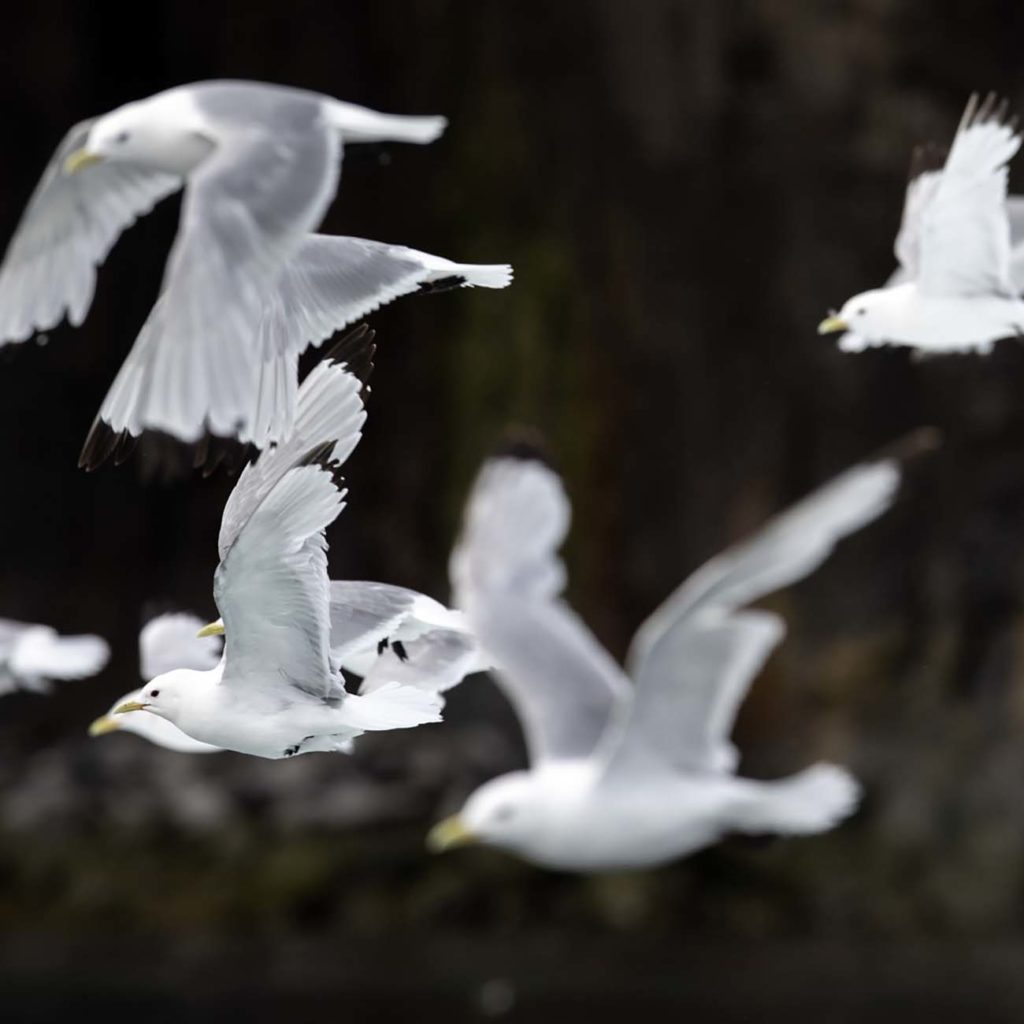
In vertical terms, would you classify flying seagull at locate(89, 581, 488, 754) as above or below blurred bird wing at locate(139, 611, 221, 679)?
below

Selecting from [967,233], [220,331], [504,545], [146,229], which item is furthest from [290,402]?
[146,229]

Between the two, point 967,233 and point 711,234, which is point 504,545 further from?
point 711,234

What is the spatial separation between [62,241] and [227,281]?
544 millimetres

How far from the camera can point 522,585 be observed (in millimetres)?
4184

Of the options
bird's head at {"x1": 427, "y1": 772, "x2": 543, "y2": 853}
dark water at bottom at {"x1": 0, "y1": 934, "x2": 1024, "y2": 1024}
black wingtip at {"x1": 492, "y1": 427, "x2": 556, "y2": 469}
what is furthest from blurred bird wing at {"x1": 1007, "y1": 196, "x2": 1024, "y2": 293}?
dark water at bottom at {"x1": 0, "y1": 934, "x2": 1024, "y2": 1024}

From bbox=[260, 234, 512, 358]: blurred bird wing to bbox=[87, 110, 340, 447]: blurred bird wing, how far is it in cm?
6

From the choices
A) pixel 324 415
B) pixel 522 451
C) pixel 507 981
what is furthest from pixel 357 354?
pixel 507 981

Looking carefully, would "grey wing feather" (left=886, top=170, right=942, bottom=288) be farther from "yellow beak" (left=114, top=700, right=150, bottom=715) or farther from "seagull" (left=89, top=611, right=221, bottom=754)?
"yellow beak" (left=114, top=700, right=150, bottom=715)

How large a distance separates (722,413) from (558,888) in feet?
5.43

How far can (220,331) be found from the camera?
1914mm

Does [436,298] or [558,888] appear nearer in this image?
[558,888]

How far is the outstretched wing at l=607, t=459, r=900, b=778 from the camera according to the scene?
9.20ft

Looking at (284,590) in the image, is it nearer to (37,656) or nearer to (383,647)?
(383,647)

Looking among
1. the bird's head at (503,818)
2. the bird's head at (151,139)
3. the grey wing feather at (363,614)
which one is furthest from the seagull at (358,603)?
the bird's head at (503,818)
